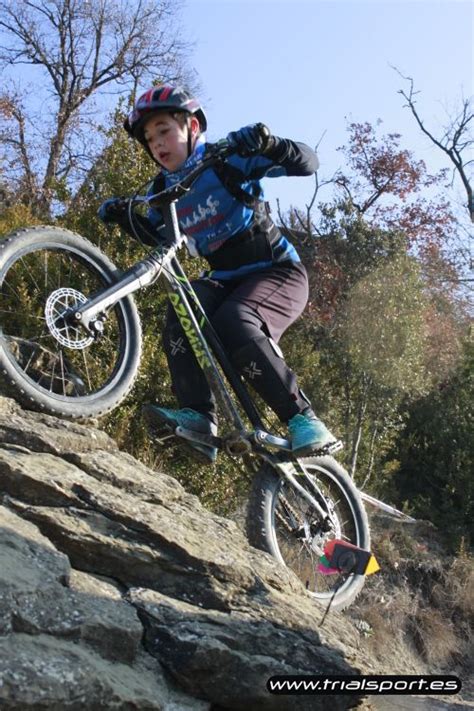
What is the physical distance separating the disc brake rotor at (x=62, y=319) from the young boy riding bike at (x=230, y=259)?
0.58 metres

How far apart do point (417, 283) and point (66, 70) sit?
50.7ft

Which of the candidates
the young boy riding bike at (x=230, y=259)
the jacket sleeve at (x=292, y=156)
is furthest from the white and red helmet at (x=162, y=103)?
the jacket sleeve at (x=292, y=156)

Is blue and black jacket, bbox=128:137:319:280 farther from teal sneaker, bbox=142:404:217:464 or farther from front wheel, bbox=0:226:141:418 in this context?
teal sneaker, bbox=142:404:217:464

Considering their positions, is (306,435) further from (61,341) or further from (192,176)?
(192,176)

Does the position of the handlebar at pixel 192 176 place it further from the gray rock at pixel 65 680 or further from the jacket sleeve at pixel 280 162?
the gray rock at pixel 65 680

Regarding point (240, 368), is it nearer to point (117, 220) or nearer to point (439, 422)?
point (117, 220)

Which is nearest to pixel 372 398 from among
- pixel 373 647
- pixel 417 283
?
pixel 417 283

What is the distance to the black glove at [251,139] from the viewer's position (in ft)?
11.8

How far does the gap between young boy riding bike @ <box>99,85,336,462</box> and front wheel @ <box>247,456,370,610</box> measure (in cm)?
32

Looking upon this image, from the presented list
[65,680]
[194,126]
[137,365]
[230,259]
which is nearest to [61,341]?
[137,365]

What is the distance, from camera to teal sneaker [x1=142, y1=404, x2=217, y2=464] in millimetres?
3875

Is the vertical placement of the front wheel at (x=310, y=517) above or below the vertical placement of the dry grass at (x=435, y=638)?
above

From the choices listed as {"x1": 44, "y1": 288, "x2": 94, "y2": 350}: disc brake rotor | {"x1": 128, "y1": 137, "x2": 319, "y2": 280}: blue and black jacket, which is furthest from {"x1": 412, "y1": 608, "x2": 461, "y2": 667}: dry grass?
{"x1": 44, "y1": 288, "x2": 94, "y2": 350}: disc brake rotor

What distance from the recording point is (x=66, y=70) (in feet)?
72.9
